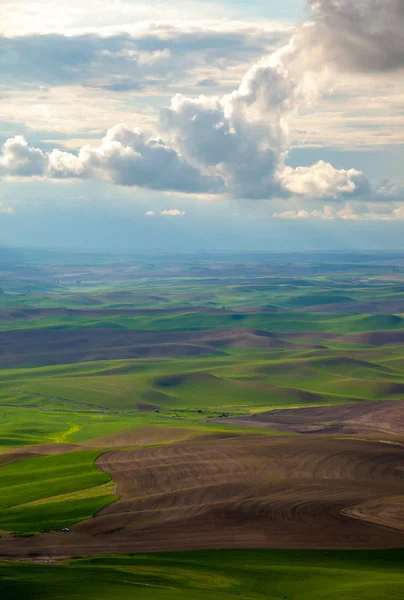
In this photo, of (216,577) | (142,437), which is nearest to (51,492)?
(216,577)

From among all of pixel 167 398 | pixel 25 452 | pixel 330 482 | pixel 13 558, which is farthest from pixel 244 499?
pixel 167 398

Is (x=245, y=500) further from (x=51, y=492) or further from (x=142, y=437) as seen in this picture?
(x=142, y=437)

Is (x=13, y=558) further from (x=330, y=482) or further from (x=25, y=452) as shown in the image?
(x=25, y=452)

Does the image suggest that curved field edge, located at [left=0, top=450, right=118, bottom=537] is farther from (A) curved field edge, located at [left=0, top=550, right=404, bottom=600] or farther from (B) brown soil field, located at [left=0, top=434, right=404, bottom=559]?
(A) curved field edge, located at [left=0, top=550, right=404, bottom=600]

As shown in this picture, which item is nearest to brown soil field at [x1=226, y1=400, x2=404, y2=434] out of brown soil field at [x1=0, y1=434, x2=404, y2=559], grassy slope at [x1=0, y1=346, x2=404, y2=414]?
grassy slope at [x1=0, y1=346, x2=404, y2=414]

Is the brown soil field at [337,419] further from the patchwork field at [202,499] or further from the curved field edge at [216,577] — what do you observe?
the curved field edge at [216,577]

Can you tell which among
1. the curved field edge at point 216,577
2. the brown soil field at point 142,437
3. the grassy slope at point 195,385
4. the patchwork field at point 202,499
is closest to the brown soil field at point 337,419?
the patchwork field at point 202,499
